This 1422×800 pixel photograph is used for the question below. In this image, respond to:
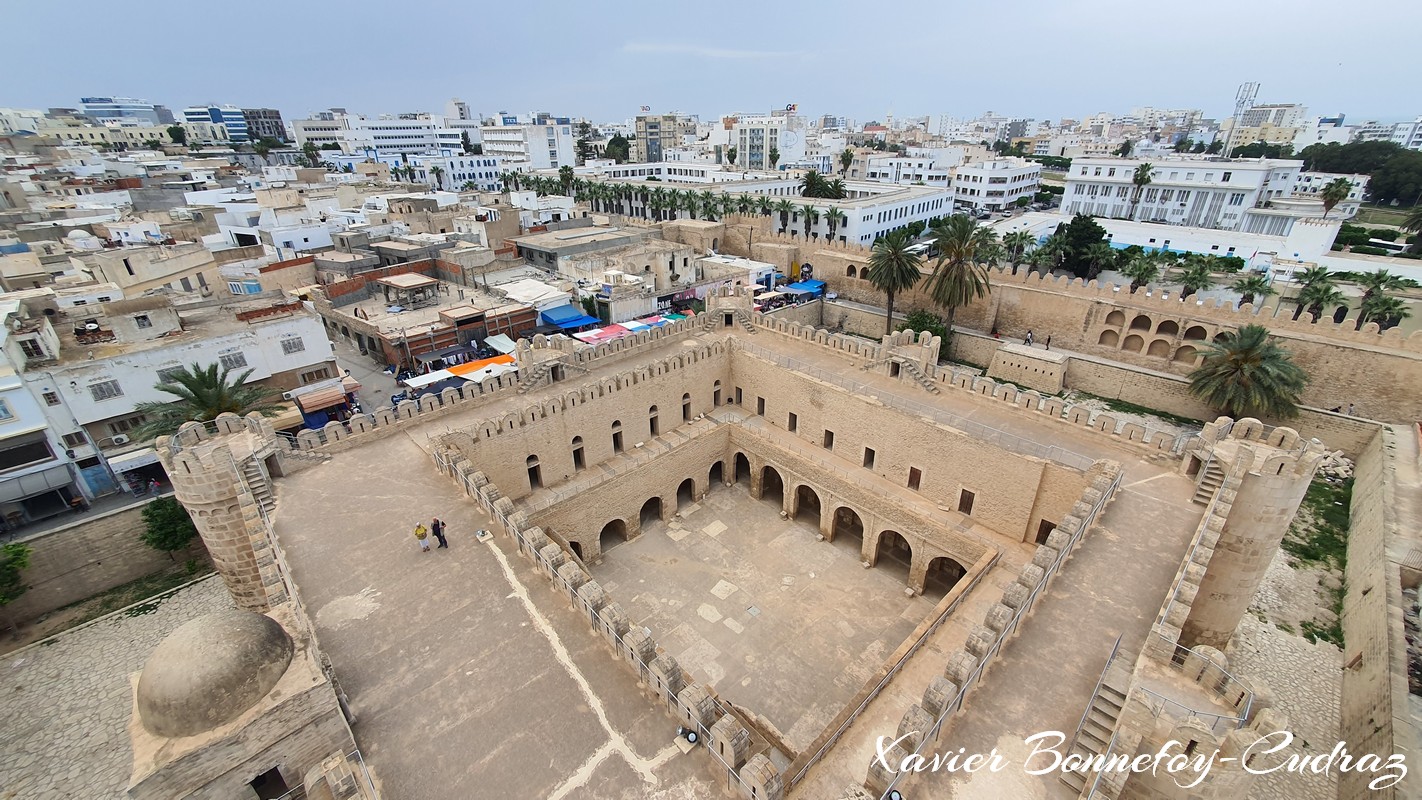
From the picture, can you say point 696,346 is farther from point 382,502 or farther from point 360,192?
point 360,192

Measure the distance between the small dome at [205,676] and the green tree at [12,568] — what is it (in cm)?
1850

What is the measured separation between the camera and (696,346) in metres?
29.8

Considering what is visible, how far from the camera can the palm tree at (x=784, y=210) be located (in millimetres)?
65250

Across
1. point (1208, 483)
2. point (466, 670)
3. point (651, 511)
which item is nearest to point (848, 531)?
point (651, 511)

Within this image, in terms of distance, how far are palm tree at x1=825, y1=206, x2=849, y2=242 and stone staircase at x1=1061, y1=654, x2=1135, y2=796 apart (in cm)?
5580

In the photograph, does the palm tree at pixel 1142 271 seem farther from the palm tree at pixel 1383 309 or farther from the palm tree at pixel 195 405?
the palm tree at pixel 195 405

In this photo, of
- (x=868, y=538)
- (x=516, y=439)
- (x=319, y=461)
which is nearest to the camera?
(x=319, y=461)

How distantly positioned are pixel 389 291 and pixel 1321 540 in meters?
51.4

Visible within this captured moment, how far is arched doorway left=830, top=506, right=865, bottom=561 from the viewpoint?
26.3 metres

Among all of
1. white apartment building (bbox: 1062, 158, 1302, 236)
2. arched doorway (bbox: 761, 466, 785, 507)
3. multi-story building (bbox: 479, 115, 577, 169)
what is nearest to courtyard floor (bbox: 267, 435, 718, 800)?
arched doorway (bbox: 761, 466, 785, 507)

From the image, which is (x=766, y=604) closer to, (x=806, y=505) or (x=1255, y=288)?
(x=806, y=505)

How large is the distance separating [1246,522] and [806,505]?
16.5 meters

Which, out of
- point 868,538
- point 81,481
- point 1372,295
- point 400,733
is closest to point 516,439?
point 400,733

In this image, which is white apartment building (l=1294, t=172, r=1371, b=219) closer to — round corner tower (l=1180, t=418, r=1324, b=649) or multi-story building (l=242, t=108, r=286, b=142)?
round corner tower (l=1180, t=418, r=1324, b=649)
